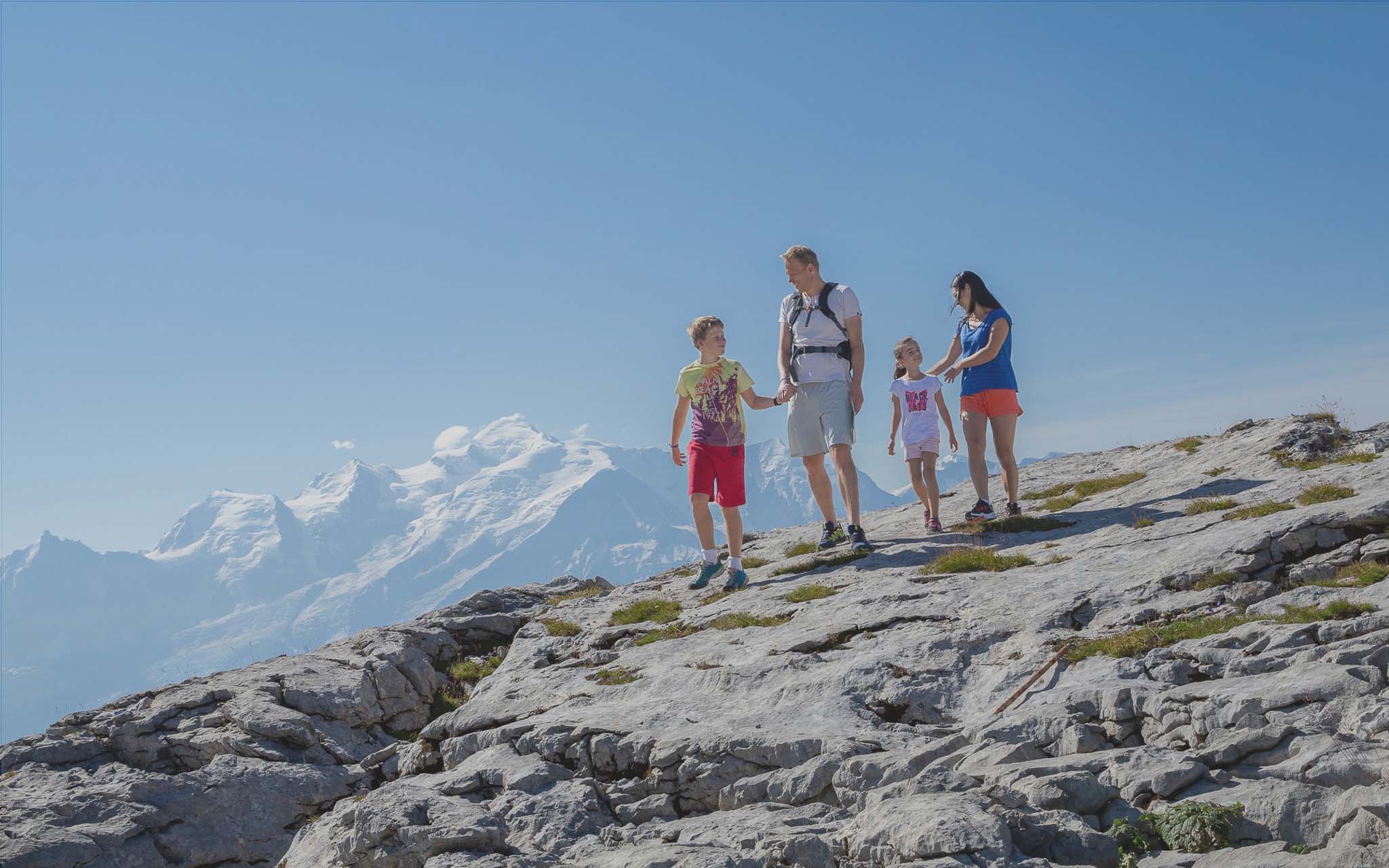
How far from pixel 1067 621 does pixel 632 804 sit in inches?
206

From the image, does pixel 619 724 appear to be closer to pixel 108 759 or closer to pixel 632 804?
pixel 632 804

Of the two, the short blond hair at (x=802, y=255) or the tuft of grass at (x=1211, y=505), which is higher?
the short blond hair at (x=802, y=255)

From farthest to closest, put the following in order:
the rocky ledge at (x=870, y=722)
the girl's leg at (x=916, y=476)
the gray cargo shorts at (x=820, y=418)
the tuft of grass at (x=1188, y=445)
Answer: the tuft of grass at (x=1188, y=445)
the girl's leg at (x=916, y=476)
the gray cargo shorts at (x=820, y=418)
the rocky ledge at (x=870, y=722)

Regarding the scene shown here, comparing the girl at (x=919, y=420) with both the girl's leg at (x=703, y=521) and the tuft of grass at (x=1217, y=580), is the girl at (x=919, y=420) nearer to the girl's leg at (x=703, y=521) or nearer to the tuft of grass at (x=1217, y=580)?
the girl's leg at (x=703, y=521)

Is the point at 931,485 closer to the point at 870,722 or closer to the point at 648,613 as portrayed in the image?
the point at 648,613

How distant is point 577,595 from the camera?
20.1m

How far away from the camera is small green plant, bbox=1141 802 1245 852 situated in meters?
6.01

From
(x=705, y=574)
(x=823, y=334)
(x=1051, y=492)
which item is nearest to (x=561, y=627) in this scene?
(x=705, y=574)

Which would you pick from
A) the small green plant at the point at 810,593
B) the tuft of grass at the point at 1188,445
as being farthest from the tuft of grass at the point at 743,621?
the tuft of grass at the point at 1188,445

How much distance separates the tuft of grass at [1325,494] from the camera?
11641 mm

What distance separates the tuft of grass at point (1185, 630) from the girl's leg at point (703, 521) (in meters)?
6.75

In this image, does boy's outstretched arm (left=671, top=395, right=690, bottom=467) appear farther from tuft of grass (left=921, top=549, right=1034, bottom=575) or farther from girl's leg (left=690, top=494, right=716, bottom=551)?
tuft of grass (left=921, top=549, right=1034, bottom=575)

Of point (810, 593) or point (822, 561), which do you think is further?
point (822, 561)

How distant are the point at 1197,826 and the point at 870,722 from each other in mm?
3518
